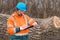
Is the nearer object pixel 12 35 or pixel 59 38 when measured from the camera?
pixel 12 35

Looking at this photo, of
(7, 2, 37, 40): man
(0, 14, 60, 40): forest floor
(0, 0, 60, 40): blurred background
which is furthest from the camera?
(0, 0, 60, 40): blurred background

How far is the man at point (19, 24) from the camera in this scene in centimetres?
666

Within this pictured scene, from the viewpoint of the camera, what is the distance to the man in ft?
21.9

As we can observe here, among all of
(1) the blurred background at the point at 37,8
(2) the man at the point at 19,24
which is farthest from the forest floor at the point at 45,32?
(2) the man at the point at 19,24

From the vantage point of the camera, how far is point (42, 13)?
13172mm

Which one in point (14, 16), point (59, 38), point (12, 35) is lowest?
point (59, 38)

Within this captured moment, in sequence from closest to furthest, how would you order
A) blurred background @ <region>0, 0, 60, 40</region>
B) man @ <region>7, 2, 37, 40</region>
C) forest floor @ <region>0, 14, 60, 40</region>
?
1. man @ <region>7, 2, 37, 40</region>
2. forest floor @ <region>0, 14, 60, 40</region>
3. blurred background @ <region>0, 0, 60, 40</region>

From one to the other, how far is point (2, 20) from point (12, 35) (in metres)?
5.06

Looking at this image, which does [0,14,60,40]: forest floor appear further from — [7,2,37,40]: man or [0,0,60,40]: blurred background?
[7,2,37,40]: man

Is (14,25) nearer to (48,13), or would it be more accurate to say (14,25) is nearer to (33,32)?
(33,32)

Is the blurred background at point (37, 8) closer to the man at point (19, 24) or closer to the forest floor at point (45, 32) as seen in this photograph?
the forest floor at point (45, 32)

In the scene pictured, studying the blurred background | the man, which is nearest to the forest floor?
the blurred background

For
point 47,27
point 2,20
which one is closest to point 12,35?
point 47,27

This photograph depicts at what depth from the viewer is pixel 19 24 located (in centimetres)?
679
